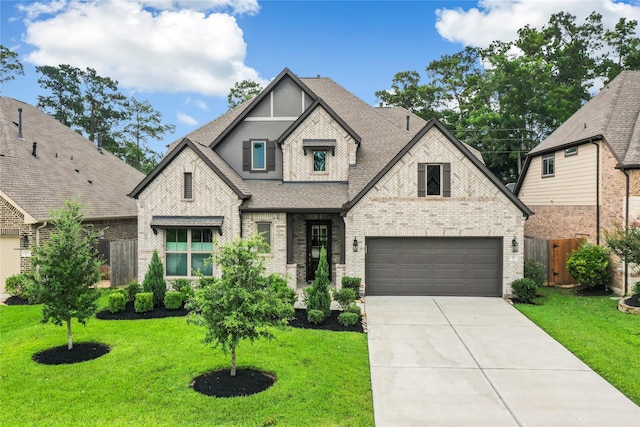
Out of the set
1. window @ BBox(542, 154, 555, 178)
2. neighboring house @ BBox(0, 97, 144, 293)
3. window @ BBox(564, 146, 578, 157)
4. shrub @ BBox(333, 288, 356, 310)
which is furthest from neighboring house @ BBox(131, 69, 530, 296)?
window @ BBox(542, 154, 555, 178)

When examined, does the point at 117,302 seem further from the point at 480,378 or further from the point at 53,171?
the point at 480,378

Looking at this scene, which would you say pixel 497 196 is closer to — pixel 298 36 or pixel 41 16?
pixel 298 36

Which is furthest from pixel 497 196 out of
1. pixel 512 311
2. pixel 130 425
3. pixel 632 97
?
pixel 130 425

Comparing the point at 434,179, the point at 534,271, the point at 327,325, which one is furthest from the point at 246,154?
the point at 534,271

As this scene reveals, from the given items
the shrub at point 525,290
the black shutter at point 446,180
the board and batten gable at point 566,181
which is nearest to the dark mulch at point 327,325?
the black shutter at point 446,180

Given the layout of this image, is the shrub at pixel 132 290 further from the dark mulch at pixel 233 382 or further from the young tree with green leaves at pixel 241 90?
the young tree with green leaves at pixel 241 90

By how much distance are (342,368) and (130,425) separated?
3843mm

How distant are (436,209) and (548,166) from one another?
887 cm

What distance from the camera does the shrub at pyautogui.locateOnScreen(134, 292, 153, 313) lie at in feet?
41.3

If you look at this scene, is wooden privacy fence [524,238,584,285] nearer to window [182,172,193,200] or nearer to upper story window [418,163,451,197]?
upper story window [418,163,451,197]

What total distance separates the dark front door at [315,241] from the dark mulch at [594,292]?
9429 millimetres

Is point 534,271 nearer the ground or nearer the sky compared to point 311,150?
nearer the ground

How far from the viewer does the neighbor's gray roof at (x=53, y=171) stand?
53.9ft

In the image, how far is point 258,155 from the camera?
1759cm
